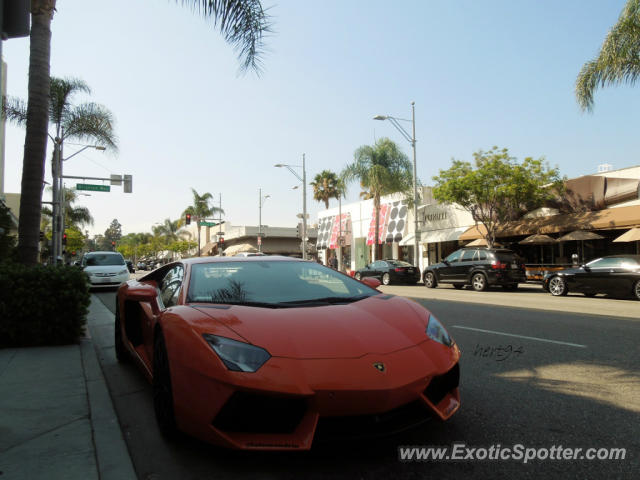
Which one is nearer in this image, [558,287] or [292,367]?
[292,367]

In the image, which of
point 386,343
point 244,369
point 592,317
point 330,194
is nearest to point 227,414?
point 244,369

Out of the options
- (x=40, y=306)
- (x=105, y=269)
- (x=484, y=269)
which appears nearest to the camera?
(x=40, y=306)

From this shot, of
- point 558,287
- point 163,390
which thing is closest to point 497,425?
point 163,390

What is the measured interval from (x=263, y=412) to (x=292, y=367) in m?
0.27

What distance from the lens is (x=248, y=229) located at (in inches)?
2275

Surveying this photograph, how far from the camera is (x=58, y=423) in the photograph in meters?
3.40

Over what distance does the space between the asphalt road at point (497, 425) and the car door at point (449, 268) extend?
12.9 m

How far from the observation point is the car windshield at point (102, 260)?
1777cm

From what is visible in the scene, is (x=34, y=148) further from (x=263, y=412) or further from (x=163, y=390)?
(x=263, y=412)

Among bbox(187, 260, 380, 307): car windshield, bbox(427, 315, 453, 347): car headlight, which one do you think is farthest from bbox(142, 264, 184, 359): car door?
bbox(427, 315, 453, 347): car headlight

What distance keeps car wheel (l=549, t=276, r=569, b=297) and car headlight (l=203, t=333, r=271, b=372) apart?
14547 mm

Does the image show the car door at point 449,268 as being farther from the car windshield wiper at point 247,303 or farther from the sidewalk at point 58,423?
the car windshield wiper at point 247,303

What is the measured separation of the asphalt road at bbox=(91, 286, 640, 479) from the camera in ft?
8.47

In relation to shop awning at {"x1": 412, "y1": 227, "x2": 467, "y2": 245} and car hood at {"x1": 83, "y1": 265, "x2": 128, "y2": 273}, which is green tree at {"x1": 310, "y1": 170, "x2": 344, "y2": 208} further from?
car hood at {"x1": 83, "y1": 265, "x2": 128, "y2": 273}
